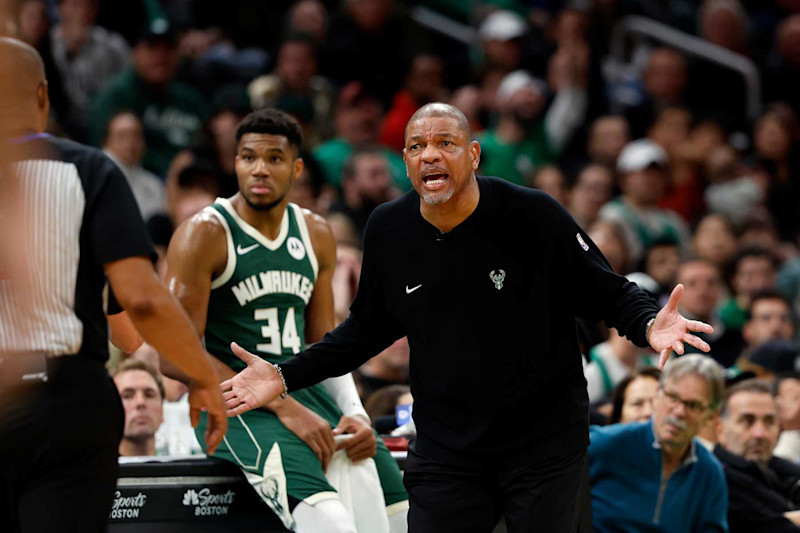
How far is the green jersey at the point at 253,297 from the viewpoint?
5.64 metres

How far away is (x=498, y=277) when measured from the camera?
4570 mm

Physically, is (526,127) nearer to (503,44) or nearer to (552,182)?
(552,182)

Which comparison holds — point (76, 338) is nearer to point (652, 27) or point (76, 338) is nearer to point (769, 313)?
point (769, 313)

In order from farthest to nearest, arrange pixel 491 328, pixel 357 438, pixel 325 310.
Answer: pixel 325 310
pixel 357 438
pixel 491 328

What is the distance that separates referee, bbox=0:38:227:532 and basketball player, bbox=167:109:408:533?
1.70m

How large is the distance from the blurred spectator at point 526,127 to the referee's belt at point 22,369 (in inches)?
309

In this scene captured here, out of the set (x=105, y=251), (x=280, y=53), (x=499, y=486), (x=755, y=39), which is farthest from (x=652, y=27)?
(x=105, y=251)

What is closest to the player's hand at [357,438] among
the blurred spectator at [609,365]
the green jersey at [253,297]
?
the green jersey at [253,297]

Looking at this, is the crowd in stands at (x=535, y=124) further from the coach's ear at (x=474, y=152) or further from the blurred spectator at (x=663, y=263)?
the coach's ear at (x=474, y=152)

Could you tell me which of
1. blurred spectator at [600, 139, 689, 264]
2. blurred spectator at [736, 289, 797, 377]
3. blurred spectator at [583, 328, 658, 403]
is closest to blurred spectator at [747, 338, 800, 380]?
blurred spectator at [736, 289, 797, 377]

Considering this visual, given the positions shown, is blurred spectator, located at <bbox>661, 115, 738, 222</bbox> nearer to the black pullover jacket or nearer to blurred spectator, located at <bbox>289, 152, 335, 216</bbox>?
blurred spectator, located at <bbox>289, 152, 335, 216</bbox>

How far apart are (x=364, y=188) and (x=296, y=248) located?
167 inches

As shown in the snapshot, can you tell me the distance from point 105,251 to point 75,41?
801 centimetres

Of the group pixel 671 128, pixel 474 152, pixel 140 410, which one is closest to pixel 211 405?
pixel 474 152
